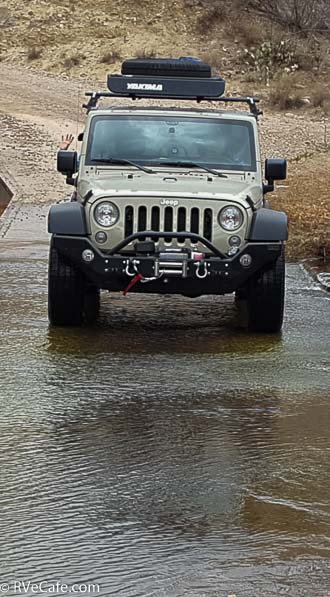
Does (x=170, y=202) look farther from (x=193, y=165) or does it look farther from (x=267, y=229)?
(x=193, y=165)

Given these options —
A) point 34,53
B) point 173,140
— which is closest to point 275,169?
point 173,140

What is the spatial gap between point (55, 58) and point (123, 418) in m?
37.1

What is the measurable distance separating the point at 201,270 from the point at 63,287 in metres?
1.10

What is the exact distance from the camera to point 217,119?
10.4 metres

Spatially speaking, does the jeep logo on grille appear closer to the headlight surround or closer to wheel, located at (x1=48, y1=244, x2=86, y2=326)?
the headlight surround

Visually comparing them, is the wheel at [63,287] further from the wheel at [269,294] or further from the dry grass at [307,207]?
the dry grass at [307,207]

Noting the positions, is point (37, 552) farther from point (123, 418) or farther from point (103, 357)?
point (103, 357)

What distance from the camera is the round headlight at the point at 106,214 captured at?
9148mm

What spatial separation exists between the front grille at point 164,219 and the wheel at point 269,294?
22.0 inches

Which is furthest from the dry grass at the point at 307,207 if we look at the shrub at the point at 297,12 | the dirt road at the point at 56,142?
the shrub at the point at 297,12

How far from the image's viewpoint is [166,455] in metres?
6.30

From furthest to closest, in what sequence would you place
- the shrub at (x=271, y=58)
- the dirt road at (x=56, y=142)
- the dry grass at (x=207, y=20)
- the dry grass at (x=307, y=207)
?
the dry grass at (x=207, y=20), the shrub at (x=271, y=58), the dirt road at (x=56, y=142), the dry grass at (x=307, y=207)

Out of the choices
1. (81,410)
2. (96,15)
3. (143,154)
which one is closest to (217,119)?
(143,154)

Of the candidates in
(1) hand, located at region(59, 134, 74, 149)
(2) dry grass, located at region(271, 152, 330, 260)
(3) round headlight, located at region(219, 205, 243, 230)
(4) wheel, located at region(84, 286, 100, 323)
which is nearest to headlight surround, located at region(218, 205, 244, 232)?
(3) round headlight, located at region(219, 205, 243, 230)
